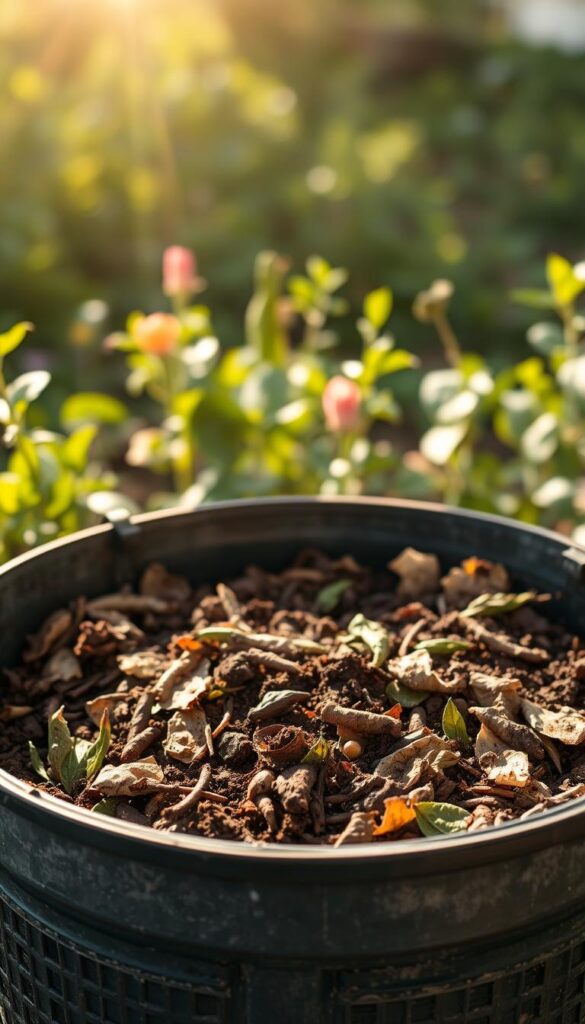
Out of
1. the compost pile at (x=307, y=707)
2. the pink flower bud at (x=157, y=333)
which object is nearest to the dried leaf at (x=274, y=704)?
the compost pile at (x=307, y=707)

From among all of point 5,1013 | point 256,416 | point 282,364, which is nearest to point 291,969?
point 5,1013

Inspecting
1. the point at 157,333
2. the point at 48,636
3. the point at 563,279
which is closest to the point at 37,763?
the point at 48,636

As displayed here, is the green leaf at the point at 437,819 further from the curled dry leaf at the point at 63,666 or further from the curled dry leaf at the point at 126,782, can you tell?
the curled dry leaf at the point at 63,666

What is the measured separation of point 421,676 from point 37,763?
19.1 inches

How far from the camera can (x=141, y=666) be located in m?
1.48

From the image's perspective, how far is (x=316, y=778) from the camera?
3.98 ft

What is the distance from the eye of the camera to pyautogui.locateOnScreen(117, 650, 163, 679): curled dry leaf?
1474mm

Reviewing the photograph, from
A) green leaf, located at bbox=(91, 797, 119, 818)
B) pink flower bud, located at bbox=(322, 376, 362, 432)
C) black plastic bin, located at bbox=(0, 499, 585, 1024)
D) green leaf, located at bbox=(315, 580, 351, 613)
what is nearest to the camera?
black plastic bin, located at bbox=(0, 499, 585, 1024)

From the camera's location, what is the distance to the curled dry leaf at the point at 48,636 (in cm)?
156

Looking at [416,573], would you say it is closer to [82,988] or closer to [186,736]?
[186,736]

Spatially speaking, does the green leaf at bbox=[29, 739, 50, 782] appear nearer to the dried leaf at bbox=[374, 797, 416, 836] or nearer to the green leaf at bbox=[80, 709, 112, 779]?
the green leaf at bbox=[80, 709, 112, 779]

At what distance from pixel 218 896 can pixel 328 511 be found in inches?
35.8

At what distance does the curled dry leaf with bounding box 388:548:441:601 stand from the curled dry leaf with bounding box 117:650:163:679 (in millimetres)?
441

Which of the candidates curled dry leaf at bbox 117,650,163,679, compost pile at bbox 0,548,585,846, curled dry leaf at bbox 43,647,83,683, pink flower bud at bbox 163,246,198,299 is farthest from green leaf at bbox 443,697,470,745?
pink flower bud at bbox 163,246,198,299
